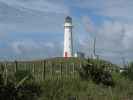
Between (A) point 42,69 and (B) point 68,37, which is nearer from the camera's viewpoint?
(A) point 42,69

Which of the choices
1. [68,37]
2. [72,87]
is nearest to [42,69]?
[72,87]

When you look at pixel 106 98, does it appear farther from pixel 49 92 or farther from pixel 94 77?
pixel 94 77

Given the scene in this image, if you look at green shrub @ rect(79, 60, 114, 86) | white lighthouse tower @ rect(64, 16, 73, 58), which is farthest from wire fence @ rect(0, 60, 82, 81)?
white lighthouse tower @ rect(64, 16, 73, 58)

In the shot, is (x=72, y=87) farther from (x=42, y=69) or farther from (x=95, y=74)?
(x=95, y=74)

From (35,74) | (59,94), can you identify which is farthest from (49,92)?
(35,74)

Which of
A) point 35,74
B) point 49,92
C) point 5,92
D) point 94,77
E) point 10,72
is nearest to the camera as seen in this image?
point 5,92

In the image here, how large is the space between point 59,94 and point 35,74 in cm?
455

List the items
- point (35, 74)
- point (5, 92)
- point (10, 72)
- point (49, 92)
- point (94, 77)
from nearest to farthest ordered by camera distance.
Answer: point (5, 92)
point (49, 92)
point (10, 72)
point (35, 74)
point (94, 77)

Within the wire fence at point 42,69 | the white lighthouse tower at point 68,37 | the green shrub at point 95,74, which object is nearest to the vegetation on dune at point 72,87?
the green shrub at point 95,74

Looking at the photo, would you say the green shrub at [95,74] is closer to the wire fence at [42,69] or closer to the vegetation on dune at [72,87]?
the vegetation on dune at [72,87]

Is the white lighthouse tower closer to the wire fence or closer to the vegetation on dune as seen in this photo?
the vegetation on dune

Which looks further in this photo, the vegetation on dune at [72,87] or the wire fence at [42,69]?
the wire fence at [42,69]

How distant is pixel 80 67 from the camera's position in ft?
113

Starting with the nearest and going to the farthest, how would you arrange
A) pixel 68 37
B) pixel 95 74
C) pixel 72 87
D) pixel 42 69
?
1. pixel 72 87
2. pixel 42 69
3. pixel 95 74
4. pixel 68 37
